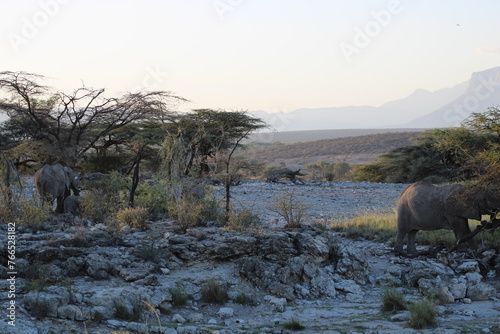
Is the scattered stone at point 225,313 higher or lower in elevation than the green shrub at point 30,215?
lower

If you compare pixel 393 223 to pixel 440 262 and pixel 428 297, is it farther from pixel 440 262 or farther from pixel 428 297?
pixel 428 297

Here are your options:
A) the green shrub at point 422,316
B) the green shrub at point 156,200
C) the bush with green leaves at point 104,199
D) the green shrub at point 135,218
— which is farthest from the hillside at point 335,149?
the green shrub at point 422,316

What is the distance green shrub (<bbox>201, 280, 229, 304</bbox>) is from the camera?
8008 mm

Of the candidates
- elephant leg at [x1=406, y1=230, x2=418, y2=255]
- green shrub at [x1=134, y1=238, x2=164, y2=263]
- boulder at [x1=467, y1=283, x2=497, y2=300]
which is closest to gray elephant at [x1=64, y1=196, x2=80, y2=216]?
green shrub at [x1=134, y1=238, x2=164, y2=263]

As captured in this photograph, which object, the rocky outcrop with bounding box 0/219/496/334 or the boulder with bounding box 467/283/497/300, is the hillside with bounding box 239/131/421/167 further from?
the boulder with bounding box 467/283/497/300

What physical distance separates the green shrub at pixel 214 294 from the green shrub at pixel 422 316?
2496mm

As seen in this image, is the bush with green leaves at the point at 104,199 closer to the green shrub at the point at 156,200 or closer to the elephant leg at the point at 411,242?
the green shrub at the point at 156,200

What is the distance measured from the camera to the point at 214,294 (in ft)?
26.4

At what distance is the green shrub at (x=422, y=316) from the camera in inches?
275

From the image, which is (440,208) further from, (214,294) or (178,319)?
(178,319)

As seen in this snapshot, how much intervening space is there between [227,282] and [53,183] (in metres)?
7.34

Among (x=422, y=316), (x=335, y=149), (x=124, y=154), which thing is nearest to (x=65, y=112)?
(x=124, y=154)

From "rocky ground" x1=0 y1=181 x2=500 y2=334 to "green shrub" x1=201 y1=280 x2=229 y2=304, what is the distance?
0.29 feet

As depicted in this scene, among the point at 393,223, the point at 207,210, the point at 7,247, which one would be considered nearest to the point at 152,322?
the point at 7,247
